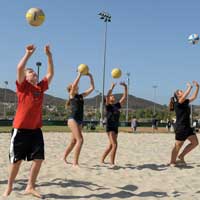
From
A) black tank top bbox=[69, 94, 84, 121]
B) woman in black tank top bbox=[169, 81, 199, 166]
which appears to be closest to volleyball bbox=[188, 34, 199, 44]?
woman in black tank top bbox=[169, 81, 199, 166]

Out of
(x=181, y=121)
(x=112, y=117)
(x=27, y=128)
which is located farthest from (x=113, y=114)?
(x=27, y=128)

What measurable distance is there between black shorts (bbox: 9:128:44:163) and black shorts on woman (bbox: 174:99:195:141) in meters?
3.88

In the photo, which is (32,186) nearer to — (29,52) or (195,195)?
(29,52)

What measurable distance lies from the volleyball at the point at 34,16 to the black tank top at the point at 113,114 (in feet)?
9.82

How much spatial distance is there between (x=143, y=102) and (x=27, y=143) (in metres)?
146

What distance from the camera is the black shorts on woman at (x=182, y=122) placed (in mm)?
8289

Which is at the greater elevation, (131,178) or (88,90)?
(88,90)

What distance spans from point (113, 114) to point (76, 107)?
0.92m

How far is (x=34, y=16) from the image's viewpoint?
595 centimetres

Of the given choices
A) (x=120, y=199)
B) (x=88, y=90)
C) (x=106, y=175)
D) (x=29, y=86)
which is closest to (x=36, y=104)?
(x=29, y=86)

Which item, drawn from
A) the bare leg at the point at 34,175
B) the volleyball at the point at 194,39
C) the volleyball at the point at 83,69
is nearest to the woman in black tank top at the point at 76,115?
the volleyball at the point at 83,69

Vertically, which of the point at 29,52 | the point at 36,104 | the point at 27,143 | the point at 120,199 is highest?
the point at 29,52

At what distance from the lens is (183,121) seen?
8.31 meters

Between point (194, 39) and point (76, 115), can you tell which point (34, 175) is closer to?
point (76, 115)
